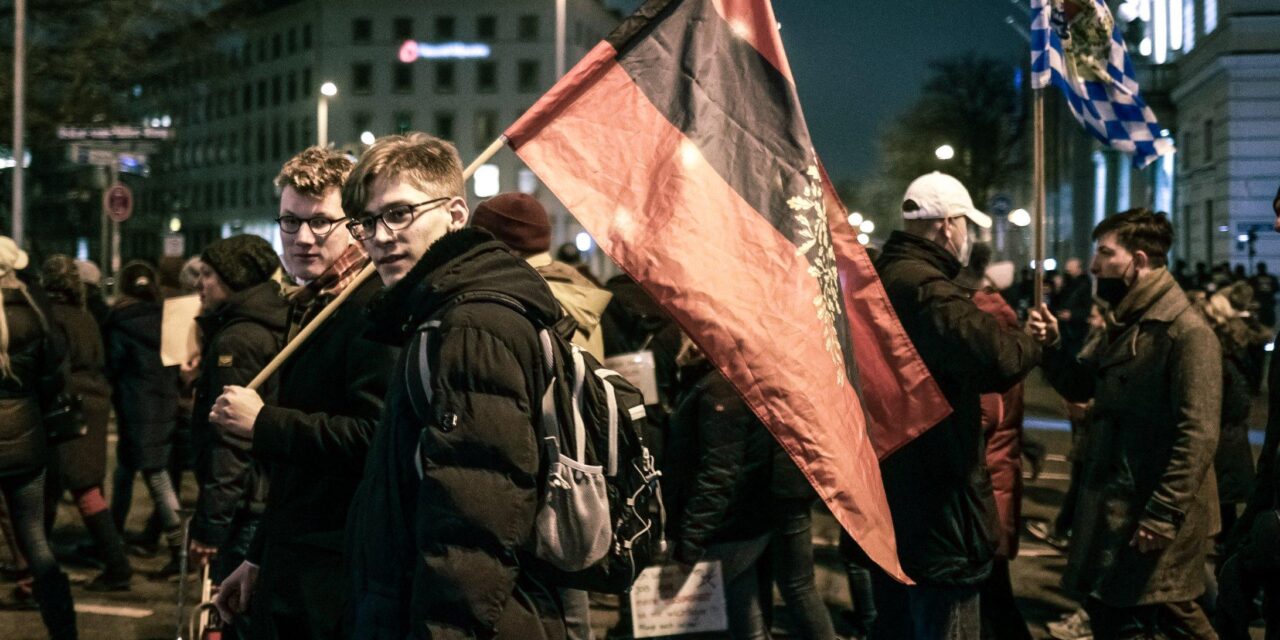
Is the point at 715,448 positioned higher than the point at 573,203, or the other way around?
the point at 573,203

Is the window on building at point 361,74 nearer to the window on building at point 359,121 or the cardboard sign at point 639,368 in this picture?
the window on building at point 359,121

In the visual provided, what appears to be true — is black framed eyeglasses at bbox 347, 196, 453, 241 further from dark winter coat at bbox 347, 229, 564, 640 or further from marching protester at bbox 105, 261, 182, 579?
marching protester at bbox 105, 261, 182, 579

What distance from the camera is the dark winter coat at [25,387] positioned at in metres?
6.61

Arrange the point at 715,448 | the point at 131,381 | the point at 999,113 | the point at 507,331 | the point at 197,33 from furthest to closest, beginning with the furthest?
1. the point at 999,113
2. the point at 197,33
3. the point at 131,381
4. the point at 715,448
5. the point at 507,331

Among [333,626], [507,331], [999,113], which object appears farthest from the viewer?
[999,113]

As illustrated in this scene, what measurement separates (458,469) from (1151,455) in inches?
135

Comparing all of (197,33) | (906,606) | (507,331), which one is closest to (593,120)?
(507,331)

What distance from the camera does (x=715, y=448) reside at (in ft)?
19.1

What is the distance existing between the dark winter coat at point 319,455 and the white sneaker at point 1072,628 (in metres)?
4.44

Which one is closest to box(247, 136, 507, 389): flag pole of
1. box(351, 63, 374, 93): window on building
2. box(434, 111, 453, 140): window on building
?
box(434, 111, 453, 140): window on building

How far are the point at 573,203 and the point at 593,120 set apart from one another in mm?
231

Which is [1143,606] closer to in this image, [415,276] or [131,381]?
[415,276]

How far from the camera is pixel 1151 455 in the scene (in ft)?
18.2

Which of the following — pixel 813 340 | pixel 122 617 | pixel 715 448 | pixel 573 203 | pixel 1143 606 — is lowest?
pixel 122 617
